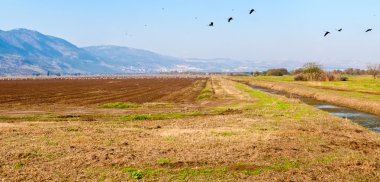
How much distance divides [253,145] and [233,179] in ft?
20.4

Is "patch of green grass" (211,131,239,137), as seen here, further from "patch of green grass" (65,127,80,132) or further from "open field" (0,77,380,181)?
"patch of green grass" (65,127,80,132)

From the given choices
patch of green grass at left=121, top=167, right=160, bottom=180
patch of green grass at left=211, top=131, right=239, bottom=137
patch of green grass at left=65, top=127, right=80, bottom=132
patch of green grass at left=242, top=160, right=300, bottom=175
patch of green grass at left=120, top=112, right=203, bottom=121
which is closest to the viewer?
patch of green grass at left=121, top=167, right=160, bottom=180

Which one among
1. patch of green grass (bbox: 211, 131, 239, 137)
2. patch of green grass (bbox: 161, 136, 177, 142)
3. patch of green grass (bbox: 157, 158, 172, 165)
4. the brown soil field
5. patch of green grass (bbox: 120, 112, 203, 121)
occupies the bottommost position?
the brown soil field

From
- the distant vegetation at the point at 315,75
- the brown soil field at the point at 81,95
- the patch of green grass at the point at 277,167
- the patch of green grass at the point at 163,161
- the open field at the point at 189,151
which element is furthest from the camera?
the distant vegetation at the point at 315,75

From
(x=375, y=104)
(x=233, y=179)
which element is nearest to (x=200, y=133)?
(x=233, y=179)

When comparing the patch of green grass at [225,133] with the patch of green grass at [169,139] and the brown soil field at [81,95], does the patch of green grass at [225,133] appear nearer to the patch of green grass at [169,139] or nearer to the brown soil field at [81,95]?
the patch of green grass at [169,139]

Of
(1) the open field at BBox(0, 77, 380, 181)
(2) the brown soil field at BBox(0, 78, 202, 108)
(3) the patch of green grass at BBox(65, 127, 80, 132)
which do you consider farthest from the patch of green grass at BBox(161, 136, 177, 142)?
(2) the brown soil field at BBox(0, 78, 202, 108)

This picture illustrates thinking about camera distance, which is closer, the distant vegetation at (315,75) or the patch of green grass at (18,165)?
the patch of green grass at (18,165)

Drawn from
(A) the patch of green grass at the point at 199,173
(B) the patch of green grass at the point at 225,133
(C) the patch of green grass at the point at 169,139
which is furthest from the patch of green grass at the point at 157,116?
(A) the patch of green grass at the point at 199,173

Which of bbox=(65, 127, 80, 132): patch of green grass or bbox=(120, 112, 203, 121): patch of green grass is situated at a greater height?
bbox=(65, 127, 80, 132): patch of green grass

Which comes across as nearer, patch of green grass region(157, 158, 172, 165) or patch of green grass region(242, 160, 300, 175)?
patch of green grass region(242, 160, 300, 175)

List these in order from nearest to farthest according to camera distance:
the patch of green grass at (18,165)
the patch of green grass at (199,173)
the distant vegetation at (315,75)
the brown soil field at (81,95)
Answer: the patch of green grass at (199,173), the patch of green grass at (18,165), the brown soil field at (81,95), the distant vegetation at (315,75)

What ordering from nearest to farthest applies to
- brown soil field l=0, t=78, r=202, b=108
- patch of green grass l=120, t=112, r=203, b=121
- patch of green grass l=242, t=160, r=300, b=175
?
patch of green grass l=242, t=160, r=300, b=175
patch of green grass l=120, t=112, r=203, b=121
brown soil field l=0, t=78, r=202, b=108

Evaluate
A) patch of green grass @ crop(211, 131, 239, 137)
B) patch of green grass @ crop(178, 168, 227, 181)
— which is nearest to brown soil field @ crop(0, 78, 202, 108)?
patch of green grass @ crop(211, 131, 239, 137)
